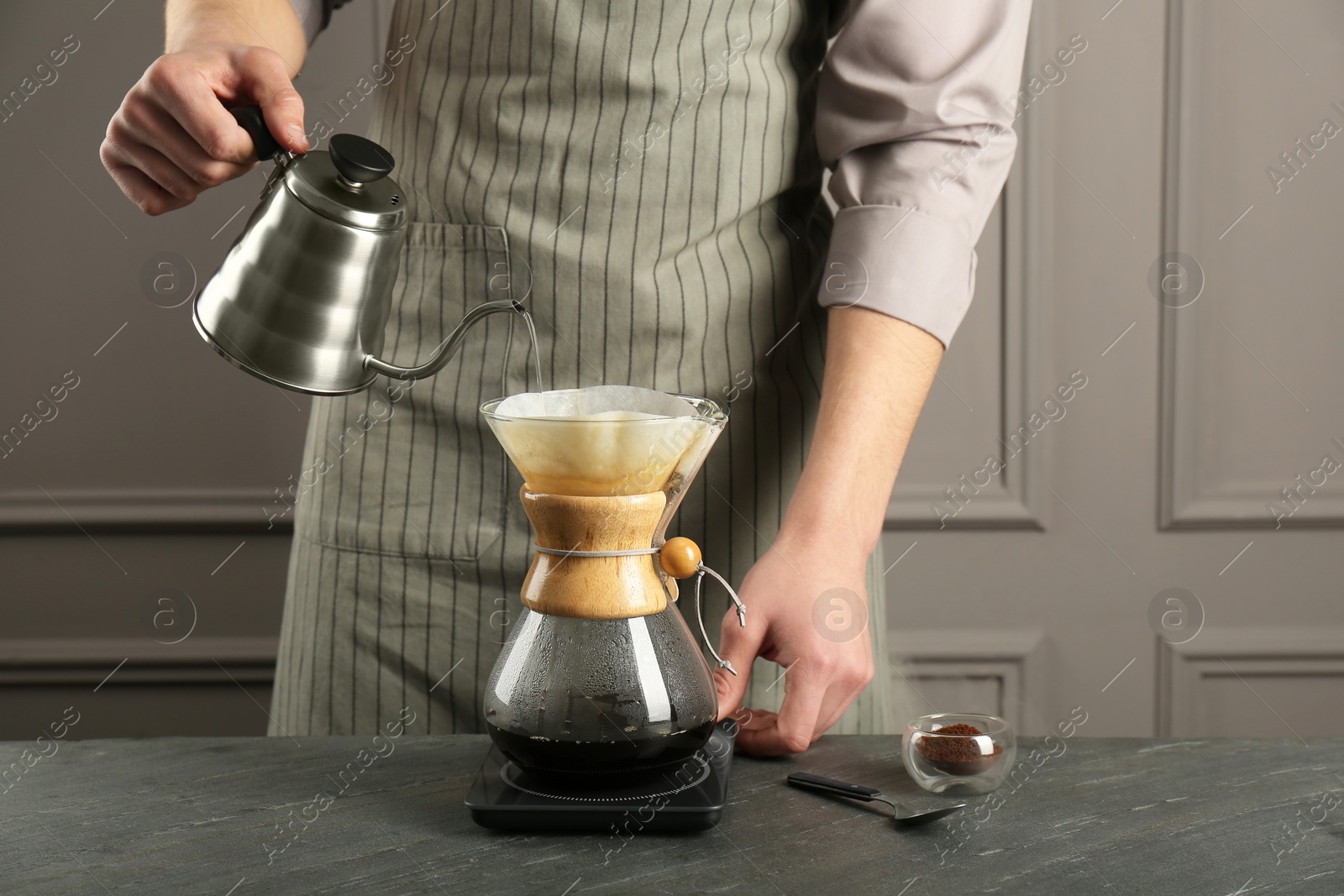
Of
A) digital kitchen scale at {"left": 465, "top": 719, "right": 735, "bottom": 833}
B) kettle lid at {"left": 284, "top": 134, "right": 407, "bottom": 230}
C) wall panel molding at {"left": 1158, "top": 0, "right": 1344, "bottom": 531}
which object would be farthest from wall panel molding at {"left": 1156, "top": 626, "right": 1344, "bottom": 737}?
kettle lid at {"left": 284, "top": 134, "right": 407, "bottom": 230}

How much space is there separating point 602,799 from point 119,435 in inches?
51.9

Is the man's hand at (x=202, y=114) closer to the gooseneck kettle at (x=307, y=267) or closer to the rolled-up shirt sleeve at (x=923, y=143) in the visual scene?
the gooseneck kettle at (x=307, y=267)

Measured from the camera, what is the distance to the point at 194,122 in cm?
68

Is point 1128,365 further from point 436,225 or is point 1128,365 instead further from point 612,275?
point 436,225

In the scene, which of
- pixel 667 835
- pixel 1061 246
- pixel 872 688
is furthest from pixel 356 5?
pixel 667 835

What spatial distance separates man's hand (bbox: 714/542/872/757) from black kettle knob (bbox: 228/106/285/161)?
42cm

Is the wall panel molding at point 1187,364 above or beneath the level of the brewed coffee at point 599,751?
above

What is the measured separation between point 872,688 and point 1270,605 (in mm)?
1030

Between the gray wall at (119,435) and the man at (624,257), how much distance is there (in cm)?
66

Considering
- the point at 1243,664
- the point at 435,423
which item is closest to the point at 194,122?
the point at 435,423

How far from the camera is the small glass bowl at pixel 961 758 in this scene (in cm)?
60

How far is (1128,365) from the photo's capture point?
1613 millimetres

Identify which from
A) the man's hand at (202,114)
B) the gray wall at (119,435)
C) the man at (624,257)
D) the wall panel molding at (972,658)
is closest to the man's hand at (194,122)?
the man's hand at (202,114)

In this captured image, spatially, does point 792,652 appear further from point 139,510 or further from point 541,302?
point 139,510
